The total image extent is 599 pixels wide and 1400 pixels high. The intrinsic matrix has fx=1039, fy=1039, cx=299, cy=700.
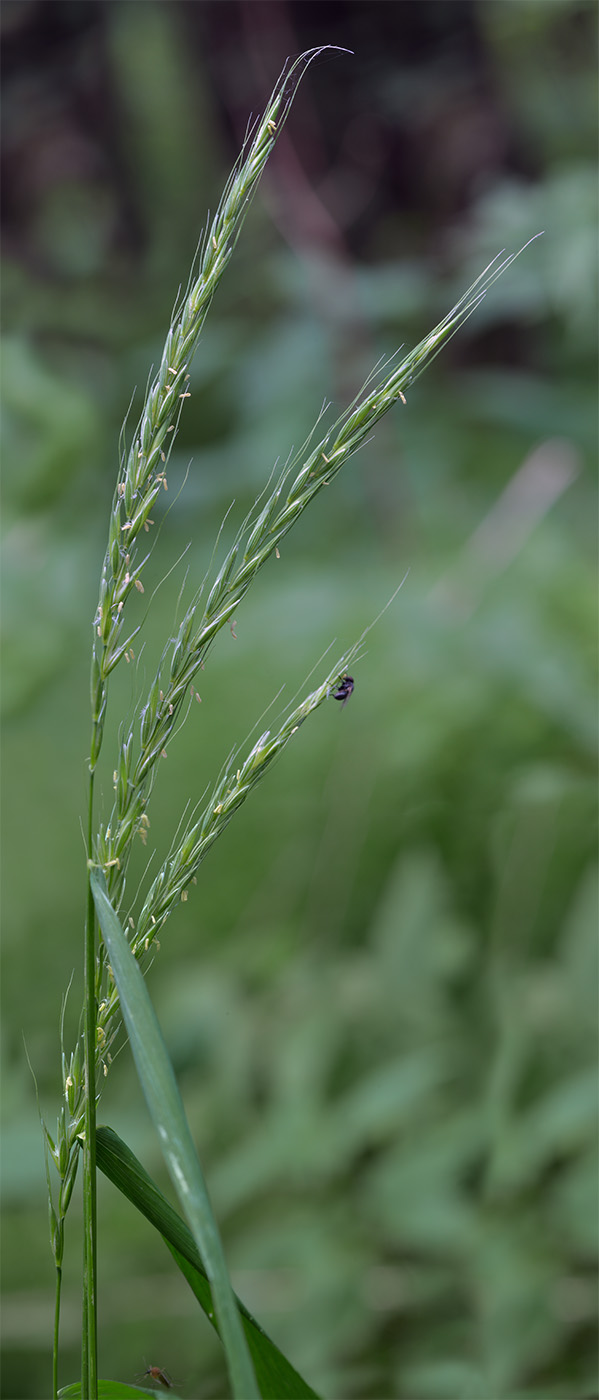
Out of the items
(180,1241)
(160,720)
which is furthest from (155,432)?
(180,1241)

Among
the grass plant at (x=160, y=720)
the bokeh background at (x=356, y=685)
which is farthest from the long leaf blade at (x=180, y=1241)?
the bokeh background at (x=356, y=685)

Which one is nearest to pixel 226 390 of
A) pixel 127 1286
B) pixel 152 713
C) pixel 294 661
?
pixel 294 661

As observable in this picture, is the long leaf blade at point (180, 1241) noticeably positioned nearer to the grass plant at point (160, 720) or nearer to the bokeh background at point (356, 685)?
the grass plant at point (160, 720)

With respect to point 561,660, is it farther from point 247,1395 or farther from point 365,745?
point 247,1395

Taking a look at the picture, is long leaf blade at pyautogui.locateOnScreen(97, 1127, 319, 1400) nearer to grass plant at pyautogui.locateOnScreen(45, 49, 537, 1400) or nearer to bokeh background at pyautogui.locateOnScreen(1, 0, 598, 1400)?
grass plant at pyautogui.locateOnScreen(45, 49, 537, 1400)

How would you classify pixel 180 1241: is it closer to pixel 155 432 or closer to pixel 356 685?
pixel 155 432

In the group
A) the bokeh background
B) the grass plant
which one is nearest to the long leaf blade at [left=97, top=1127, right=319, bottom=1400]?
the grass plant

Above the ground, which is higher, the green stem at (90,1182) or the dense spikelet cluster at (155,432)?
the dense spikelet cluster at (155,432)
